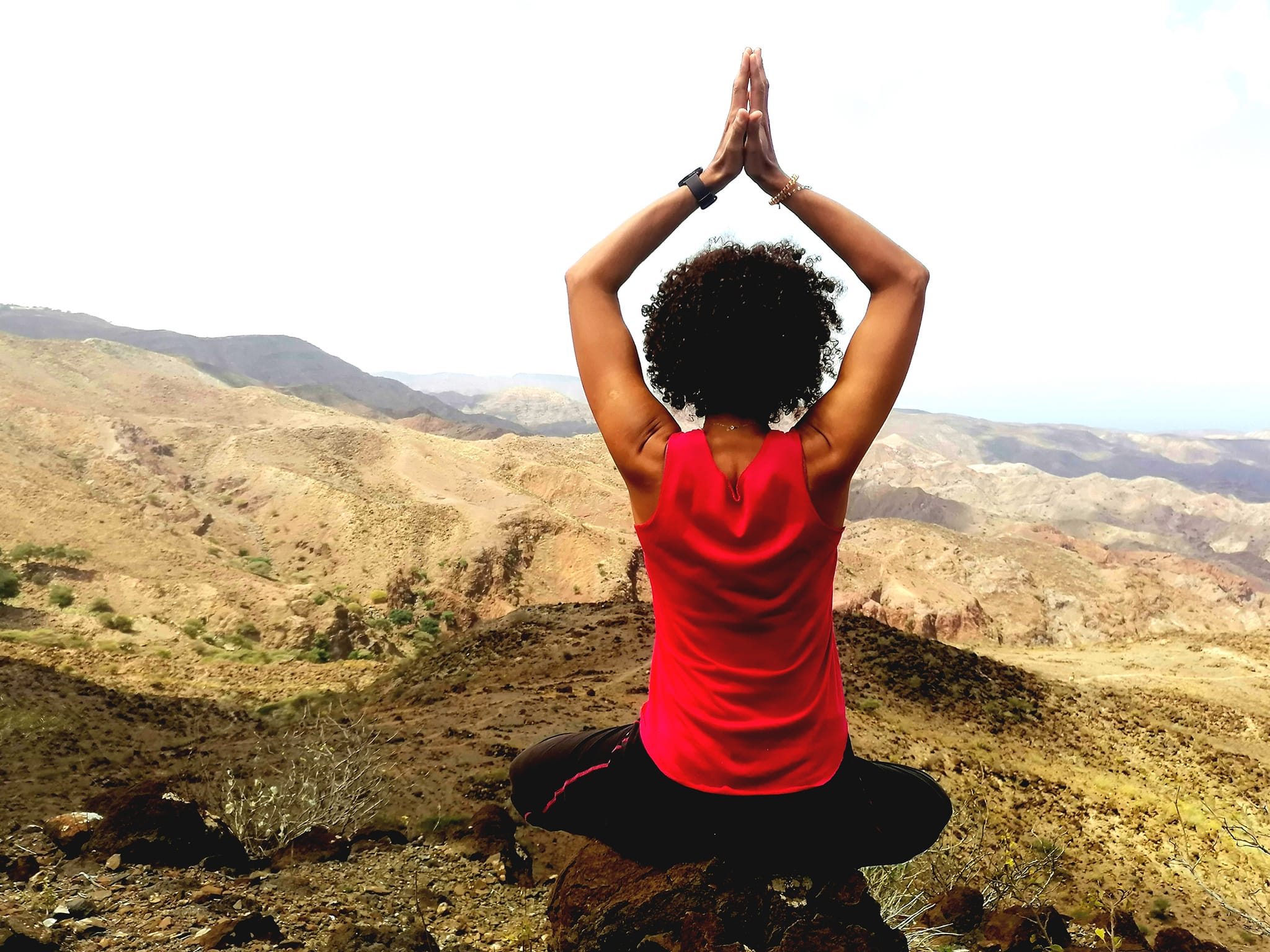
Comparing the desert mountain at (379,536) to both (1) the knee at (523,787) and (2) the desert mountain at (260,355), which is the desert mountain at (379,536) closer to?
(1) the knee at (523,787)

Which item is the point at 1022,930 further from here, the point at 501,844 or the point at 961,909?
the point at 501,844

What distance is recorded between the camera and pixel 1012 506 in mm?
69062

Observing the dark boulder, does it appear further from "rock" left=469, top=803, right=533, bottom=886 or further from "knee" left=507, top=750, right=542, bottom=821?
"knee" left=507, top=750, right=542, bottom=821

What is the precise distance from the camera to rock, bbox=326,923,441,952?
7.68 feet

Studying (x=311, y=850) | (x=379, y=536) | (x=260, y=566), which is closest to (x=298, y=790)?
(x=311, y=850)

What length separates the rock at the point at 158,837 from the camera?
3.04 metres

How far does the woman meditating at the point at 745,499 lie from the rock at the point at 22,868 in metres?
2.84

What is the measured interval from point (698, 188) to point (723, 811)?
3.93 ft

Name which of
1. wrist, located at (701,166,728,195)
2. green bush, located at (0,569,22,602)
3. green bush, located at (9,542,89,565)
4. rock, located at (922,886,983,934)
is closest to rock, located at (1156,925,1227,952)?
rock, located at (922,886,983,934)

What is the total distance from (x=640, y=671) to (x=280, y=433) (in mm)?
29458

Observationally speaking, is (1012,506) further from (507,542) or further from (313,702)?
(313,702)

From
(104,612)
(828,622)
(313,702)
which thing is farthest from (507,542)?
(828,622)

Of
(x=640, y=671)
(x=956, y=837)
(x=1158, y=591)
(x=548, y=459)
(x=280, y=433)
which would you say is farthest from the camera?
(x=548, y=459)

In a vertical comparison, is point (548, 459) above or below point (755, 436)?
below
